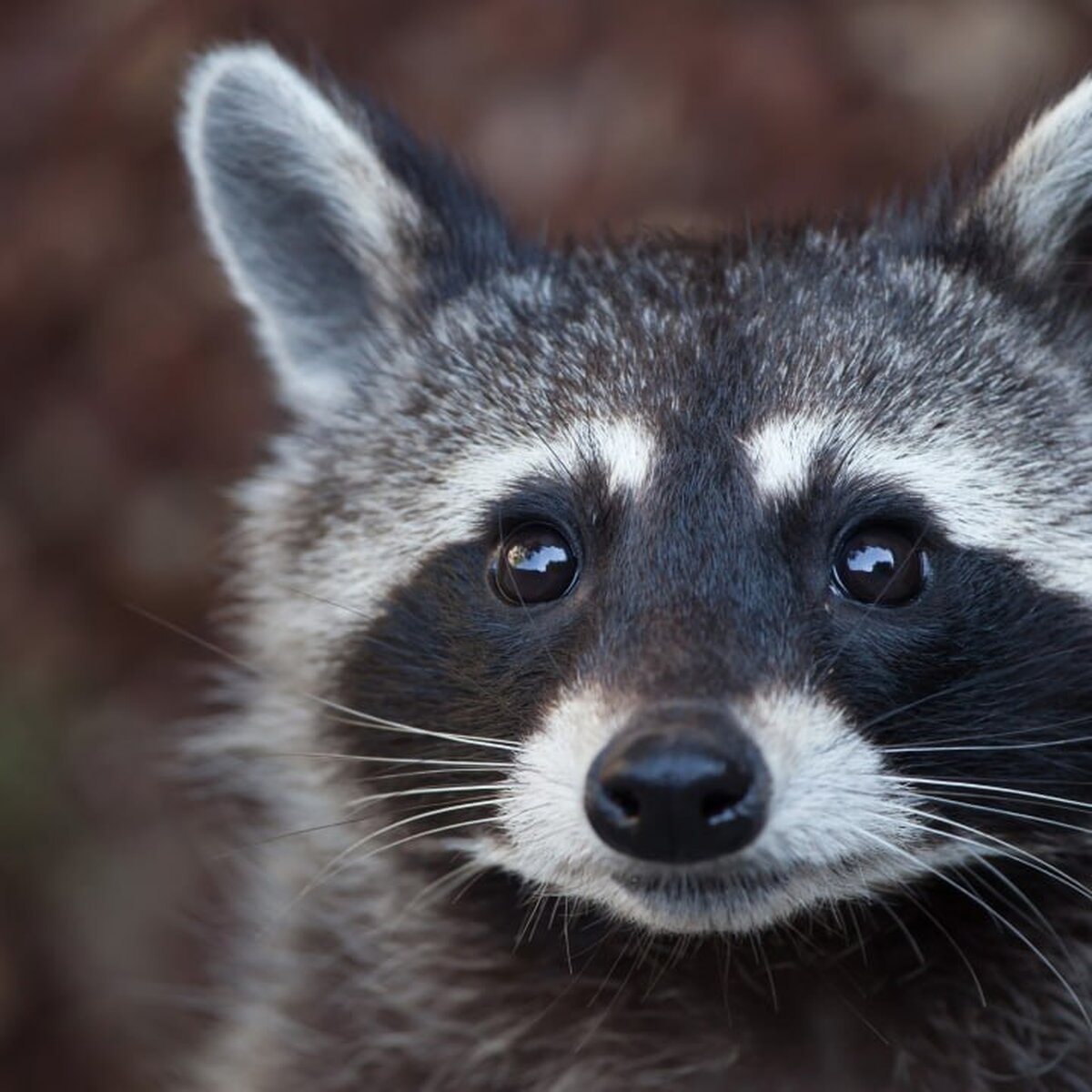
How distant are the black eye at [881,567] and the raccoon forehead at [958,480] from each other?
9 centimetres

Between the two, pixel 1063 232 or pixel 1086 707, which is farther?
pixel 1063 232

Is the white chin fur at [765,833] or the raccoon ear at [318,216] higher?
the raccoon ear at [318,216]

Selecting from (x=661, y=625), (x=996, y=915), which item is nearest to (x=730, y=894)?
(x=661, y=625)

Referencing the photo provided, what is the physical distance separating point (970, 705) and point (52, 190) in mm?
4490

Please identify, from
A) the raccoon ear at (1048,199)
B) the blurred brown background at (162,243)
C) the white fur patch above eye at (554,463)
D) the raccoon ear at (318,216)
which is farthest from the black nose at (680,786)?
the blurred brown background at (162,243)

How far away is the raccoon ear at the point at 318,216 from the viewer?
4.18 metres

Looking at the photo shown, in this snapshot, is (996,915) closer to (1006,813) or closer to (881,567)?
(1006,813)

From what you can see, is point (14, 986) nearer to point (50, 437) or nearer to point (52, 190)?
point (50, 437)

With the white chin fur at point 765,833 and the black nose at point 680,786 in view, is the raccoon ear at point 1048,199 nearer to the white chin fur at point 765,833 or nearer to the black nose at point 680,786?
the white chin fur at point 765,833

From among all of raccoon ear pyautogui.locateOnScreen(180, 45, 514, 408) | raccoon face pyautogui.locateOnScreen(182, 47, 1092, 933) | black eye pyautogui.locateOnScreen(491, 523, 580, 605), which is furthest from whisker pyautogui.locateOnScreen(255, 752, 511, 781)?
raccoon ear pyautogui.locateOnScreen(180, 45, 514, 408)

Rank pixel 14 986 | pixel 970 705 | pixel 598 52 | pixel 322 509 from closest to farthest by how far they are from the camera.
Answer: pixel 970 705 < pixel 322 509 < pixel 598 52 < pixel 14 986

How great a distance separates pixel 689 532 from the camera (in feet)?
11.0

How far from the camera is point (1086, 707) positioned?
11.3 ft

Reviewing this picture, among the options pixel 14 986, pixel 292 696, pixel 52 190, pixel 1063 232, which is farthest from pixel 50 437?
pixel 1063 232
